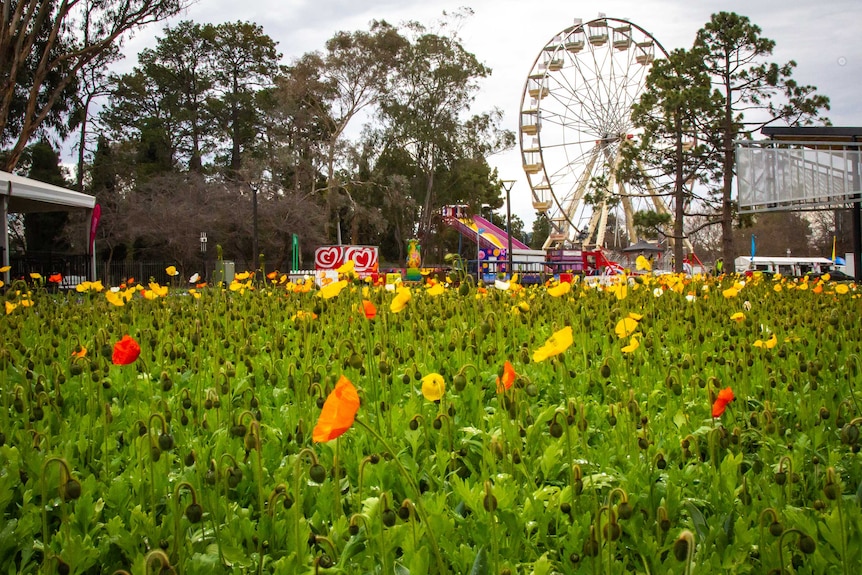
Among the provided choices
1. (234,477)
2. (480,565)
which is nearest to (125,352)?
(234,477)

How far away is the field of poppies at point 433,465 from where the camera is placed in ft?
4.00

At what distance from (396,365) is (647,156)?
18.0 m

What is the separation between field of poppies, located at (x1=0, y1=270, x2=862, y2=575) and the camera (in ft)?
4.00

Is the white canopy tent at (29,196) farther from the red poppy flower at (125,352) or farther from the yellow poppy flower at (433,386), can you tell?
the yellow poppy flower at (433,386)

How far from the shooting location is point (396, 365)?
111 inches

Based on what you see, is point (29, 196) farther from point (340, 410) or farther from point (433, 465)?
point (340, 410)

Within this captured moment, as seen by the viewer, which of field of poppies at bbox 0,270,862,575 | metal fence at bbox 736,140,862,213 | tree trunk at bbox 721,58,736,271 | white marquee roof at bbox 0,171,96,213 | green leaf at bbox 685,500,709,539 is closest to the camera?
field of poppies at bbox 0,270,862,575

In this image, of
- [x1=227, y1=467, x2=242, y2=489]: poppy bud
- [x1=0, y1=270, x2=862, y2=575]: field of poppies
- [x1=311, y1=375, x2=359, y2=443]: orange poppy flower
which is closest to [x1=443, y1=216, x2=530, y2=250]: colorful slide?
[x1=0, y1=270, x2=862, y2=575]: field of poppies

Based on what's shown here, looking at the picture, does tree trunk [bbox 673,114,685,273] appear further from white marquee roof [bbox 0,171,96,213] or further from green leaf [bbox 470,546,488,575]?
green leaf [bbox 470,546,488,575]

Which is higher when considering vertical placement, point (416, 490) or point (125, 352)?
point (125, 352)

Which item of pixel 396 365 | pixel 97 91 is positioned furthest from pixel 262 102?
pixel 396 365

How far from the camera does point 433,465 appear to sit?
5.87 ft

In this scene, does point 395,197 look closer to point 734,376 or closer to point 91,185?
point 91,185

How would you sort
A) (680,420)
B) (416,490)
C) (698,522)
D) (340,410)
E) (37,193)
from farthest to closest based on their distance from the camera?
(37,193), (680,420), (698,522), (416,490), (340,410)
